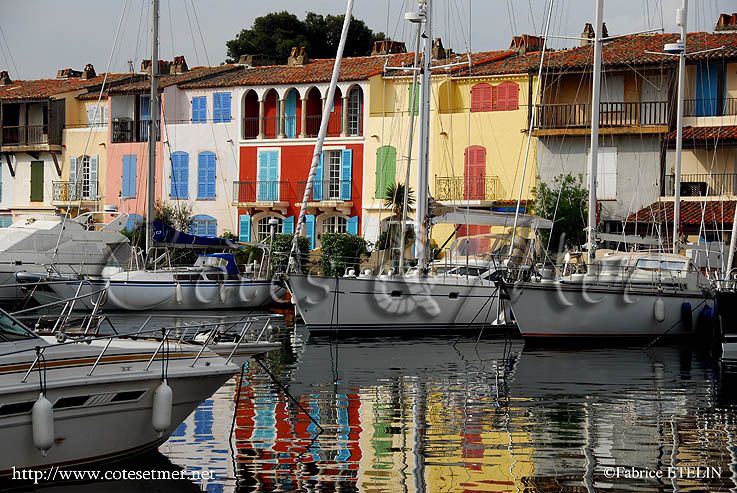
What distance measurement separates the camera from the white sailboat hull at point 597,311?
97.3 feet

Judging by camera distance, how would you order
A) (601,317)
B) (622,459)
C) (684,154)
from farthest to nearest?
(684,154), (601,317), (622,459)

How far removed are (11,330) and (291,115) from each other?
126 feet

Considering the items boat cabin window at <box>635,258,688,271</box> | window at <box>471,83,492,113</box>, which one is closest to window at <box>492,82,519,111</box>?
window at <box>471,83,492,113</box>

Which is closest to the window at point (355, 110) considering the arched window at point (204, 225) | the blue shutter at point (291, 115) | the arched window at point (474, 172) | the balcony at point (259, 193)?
the blue shutter at point (291, 115)

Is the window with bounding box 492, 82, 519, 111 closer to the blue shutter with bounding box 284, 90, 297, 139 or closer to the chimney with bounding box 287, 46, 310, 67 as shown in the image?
the blue shutter with bounding box 284, 90, 297, 139

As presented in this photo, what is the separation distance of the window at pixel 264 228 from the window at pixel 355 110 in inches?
184

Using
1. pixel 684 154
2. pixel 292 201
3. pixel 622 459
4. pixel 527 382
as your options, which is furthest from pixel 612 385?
pixel 292 201

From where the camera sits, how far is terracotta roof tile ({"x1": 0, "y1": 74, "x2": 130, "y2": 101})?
5706 cm

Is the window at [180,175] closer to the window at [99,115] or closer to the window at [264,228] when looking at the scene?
the window at [264,228]

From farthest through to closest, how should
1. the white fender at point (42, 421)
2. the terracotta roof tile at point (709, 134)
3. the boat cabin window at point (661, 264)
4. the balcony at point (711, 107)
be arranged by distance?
the balcony at point (711, 107) → the terracotta roof tile at point (709, 134) → the boat cabin window at point (661, 264) → the white fender at point (42, 421)

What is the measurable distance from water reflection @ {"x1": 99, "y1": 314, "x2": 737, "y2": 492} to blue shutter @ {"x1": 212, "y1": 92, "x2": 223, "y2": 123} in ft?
91.1

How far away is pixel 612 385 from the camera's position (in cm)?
2228

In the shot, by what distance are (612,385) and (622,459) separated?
7270 mm

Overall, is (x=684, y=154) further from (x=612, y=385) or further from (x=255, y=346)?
(x=255, y=346)
